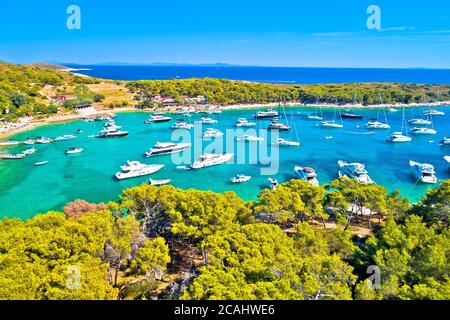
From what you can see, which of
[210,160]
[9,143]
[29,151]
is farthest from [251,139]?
[9,143]

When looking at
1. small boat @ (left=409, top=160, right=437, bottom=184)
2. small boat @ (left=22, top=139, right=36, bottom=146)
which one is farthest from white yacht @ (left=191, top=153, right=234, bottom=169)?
small boat @ (left=22, top=139, right=36, bottom=146)

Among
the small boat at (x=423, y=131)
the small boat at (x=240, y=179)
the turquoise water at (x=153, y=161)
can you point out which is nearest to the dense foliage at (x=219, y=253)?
the turquoise water at (x=153, y=161)

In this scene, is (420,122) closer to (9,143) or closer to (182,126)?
(182,126)

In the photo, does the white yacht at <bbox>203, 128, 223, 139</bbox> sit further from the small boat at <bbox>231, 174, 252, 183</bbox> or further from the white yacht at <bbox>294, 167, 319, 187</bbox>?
the white yacht at <bbox>294, 167, 319, 187</bbox>

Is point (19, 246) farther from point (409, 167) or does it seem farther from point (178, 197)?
point (409, 167)

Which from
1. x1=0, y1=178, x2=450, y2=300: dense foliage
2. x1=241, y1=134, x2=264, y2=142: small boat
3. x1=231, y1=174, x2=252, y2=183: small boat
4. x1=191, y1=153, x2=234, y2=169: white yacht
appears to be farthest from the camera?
x1=241, y1=134, x2=264, y2=142: small boat
